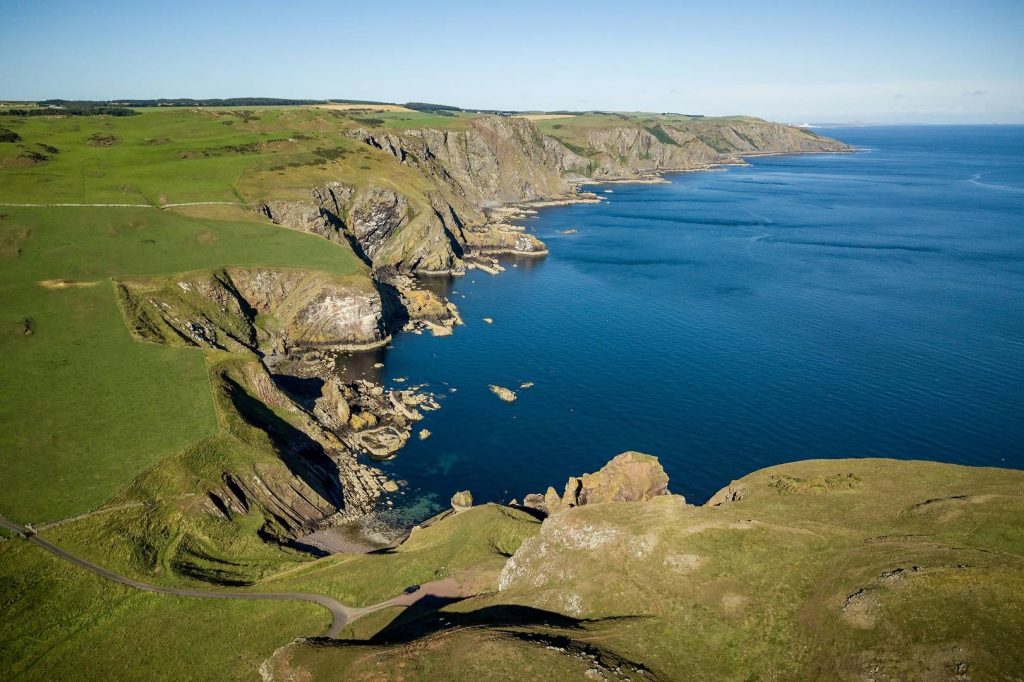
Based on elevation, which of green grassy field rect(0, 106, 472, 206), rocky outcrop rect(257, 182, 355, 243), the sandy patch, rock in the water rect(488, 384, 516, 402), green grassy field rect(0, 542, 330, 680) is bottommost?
green grassy field rect(0, 542, 330, 680)

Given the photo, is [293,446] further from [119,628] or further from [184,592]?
[119,628]

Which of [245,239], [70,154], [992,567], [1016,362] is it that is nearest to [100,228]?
[245,239]

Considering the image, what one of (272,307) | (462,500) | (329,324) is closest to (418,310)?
(329,324)

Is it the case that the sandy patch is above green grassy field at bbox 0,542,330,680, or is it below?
above

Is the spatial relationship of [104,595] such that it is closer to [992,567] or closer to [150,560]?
[150,560]

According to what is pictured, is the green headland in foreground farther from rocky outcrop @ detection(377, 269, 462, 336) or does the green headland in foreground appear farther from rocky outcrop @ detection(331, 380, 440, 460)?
rocky outcrop @ detection(377, 269, 462, 336)

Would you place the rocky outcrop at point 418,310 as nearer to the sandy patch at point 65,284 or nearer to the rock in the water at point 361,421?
the rock in the water at point 361,421

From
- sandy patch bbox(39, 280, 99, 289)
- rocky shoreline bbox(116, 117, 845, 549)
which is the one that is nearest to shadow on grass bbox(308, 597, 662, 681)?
rocky shoreline bbox(116, 117, 845, 549)
